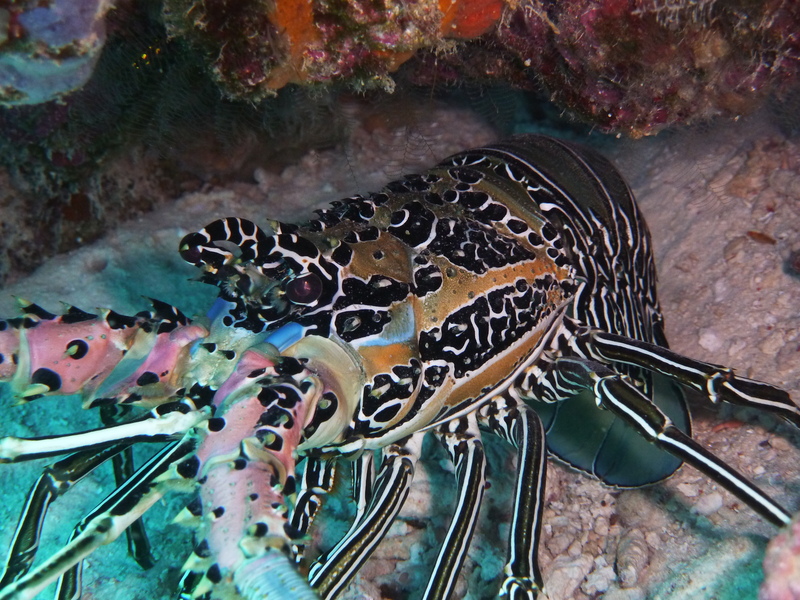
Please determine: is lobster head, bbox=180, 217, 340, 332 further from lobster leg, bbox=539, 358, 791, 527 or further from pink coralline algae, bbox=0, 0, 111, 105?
lobster leg, bbox=539, 358, 791, 527

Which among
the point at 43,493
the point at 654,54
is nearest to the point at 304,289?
the point at 43,493

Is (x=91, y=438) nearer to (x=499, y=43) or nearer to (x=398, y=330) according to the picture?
(x=398, y=330)

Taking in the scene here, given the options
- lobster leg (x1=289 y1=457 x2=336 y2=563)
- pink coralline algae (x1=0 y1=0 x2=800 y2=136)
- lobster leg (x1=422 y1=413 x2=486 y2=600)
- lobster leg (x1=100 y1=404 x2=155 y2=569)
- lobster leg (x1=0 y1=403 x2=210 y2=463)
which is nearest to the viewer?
lobster leg (x1=0 y1=403 x2=210 y2=463)

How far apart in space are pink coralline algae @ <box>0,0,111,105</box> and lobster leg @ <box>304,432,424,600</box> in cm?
215

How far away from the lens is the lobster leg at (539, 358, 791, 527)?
2.34 m

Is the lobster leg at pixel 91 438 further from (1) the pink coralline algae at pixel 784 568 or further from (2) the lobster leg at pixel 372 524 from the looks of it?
(1) the pink coralline algae at pixel 784 568

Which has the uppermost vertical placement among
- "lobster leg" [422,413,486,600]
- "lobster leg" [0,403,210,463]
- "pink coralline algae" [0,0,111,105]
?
"pink coralline algae" [0,0,111,105]

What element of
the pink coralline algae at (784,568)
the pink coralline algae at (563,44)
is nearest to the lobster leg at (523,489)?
the pink coralline algae at (784,568)

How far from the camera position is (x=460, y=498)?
2.86 meters

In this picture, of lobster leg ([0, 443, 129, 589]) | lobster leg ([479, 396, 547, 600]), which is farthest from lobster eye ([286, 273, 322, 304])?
lobster leg ([479, 396, 547, 600])

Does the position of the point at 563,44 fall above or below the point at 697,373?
above

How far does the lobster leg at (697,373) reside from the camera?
2707mm

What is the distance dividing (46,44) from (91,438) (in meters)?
1.41

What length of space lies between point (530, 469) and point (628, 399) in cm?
59
